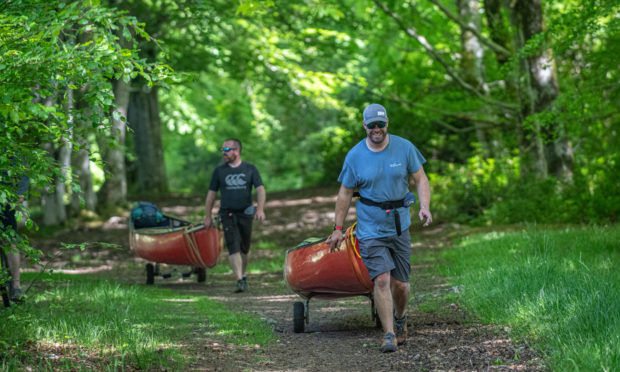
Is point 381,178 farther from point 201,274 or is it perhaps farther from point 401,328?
point 201,274

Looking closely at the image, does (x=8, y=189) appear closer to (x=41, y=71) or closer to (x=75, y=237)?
(x=41, y=71)

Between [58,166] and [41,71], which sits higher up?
[41,71]

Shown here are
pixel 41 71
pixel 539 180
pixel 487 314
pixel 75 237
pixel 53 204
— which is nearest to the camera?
pixel 41 71

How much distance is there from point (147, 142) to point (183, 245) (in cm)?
1687

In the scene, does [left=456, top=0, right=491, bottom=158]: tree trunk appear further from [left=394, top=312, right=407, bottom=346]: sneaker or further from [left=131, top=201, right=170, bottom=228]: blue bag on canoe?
[left=394, top=312, right=407, bottom=346]: sneaker

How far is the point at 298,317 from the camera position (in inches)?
292

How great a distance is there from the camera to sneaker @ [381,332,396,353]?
6086mm

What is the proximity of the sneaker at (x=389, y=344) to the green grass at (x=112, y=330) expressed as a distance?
4.00 feet

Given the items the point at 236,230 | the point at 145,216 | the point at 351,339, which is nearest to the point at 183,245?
the point at 236,230

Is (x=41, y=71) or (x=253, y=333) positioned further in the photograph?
(x=253, y=333)

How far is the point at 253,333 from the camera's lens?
23.5 ft

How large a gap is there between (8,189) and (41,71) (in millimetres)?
881

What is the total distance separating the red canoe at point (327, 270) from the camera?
6.80m

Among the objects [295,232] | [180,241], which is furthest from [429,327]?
[295,232]
